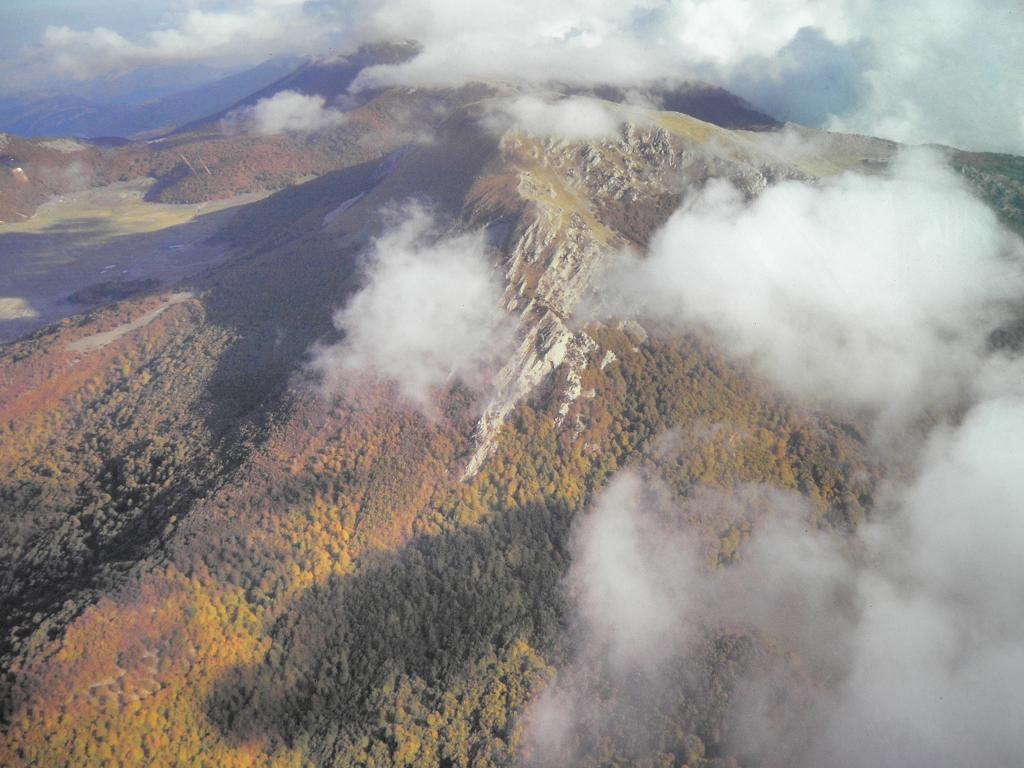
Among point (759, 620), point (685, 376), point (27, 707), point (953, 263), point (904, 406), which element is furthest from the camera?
point (953, 263)

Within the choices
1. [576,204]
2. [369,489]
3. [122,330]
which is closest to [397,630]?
[369,489]

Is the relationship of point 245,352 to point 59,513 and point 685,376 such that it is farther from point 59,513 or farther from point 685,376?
point 685,376

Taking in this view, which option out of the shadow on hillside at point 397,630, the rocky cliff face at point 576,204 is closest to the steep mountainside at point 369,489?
the shadow on hillside at point 397,630

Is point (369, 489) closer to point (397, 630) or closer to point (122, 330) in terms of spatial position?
point (397, 630)

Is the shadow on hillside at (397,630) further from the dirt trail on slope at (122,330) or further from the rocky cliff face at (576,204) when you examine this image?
the dirt trail on slope at (122,330)

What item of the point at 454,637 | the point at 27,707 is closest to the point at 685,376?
the point at 454,637
